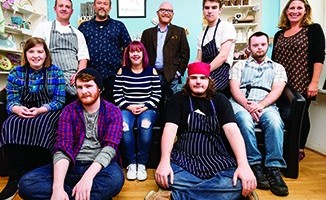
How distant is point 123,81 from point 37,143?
88 centimetres

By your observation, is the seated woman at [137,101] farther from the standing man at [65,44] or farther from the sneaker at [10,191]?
the sneaker at [10,191]

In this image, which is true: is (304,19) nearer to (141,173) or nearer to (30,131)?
(141,173)

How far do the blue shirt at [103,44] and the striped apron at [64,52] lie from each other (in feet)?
0.71

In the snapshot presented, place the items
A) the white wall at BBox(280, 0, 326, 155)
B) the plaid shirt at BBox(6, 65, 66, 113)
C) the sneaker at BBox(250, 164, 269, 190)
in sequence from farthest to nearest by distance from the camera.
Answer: the white wall at BBox(280, 0, 326, 155)
the plaid shirt at BBox(6, 65, 66, 113)
the sneaker at BBox(250, 164, 269, 190)

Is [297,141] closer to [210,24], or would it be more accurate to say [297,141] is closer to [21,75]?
[210,24]

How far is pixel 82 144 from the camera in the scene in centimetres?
175

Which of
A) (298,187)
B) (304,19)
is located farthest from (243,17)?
(298,187)

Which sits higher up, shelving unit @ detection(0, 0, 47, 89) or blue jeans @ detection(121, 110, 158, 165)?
shelving unit @ detection(0, 0, 47, 89)

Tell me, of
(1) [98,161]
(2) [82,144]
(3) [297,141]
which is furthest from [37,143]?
(3) [297,141]

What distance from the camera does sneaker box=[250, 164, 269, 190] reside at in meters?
1.95

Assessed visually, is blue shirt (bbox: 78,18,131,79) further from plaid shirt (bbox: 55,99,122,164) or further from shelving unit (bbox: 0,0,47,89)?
shelving unit (bbox: 0,0,47,89)

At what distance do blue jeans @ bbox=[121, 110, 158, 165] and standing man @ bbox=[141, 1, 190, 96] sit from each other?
597 mm

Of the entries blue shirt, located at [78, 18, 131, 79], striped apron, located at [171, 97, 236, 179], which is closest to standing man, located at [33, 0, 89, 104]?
blue shirt, located at [78, 18, 131, 79]

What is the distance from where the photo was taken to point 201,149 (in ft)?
6.09
